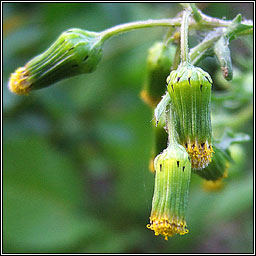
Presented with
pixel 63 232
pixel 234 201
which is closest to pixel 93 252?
pixel 63 232

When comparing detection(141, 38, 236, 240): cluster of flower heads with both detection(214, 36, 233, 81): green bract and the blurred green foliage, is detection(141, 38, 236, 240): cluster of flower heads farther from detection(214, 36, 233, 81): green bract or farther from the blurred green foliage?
the blurred green foliage

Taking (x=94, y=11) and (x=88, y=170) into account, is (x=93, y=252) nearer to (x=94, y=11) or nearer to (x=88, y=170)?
(x=88, y=170)

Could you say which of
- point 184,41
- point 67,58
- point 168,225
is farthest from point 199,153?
point 67,58

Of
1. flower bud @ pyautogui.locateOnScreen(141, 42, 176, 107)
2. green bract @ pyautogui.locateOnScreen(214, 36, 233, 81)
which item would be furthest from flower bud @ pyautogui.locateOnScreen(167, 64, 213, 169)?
flower bud @ pyautogui.locateOnScreen(141, 42, 176, 107)

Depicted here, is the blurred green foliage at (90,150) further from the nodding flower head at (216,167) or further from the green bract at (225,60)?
the green bract at (225,60)

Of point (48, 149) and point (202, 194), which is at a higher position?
point (48, 149)

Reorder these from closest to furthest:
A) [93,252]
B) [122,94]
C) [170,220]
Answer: [170,220], [93,252], [122,94]
